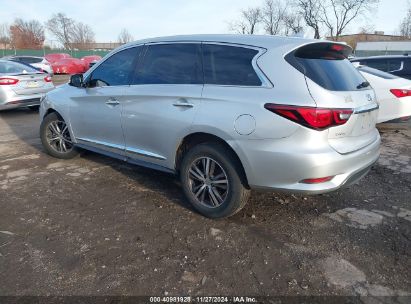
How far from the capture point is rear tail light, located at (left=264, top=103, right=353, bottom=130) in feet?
9.29

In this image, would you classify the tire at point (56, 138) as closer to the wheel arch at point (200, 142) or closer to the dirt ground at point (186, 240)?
the dirt ground at point (186, 240)

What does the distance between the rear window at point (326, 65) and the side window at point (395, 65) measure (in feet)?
19.1

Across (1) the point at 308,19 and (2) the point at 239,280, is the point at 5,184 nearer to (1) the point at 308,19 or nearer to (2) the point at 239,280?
(2) the point at 239,280

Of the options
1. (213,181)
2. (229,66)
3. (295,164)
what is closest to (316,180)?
(295,164)

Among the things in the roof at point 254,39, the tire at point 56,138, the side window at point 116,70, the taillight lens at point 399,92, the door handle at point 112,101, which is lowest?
the tire at point 56,138

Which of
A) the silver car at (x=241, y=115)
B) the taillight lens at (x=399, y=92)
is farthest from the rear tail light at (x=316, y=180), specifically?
the taillight lens at (x=399, y=92)

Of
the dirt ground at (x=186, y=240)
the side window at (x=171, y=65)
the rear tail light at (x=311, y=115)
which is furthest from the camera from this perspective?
the side window at (x=171, y=65)

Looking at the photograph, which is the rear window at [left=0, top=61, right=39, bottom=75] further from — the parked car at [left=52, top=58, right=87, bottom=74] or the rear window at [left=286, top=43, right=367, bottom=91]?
the parked car at [left=52, top=58, right=87, bottom=74]

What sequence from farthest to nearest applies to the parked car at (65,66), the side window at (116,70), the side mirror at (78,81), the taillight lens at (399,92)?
the parked car at (65,66) → the taillight lens at (399,92) → the side mirror at (78,81) → the side window at (116,70)

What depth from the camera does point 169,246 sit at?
311 centimetres

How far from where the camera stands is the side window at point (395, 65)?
8.38 m

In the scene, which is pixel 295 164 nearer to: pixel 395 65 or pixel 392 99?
pixel 392 99

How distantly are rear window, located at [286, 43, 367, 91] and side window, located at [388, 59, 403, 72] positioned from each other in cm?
583

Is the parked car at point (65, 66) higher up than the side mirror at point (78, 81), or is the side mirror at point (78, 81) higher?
the side mirror at point (78, 81)
